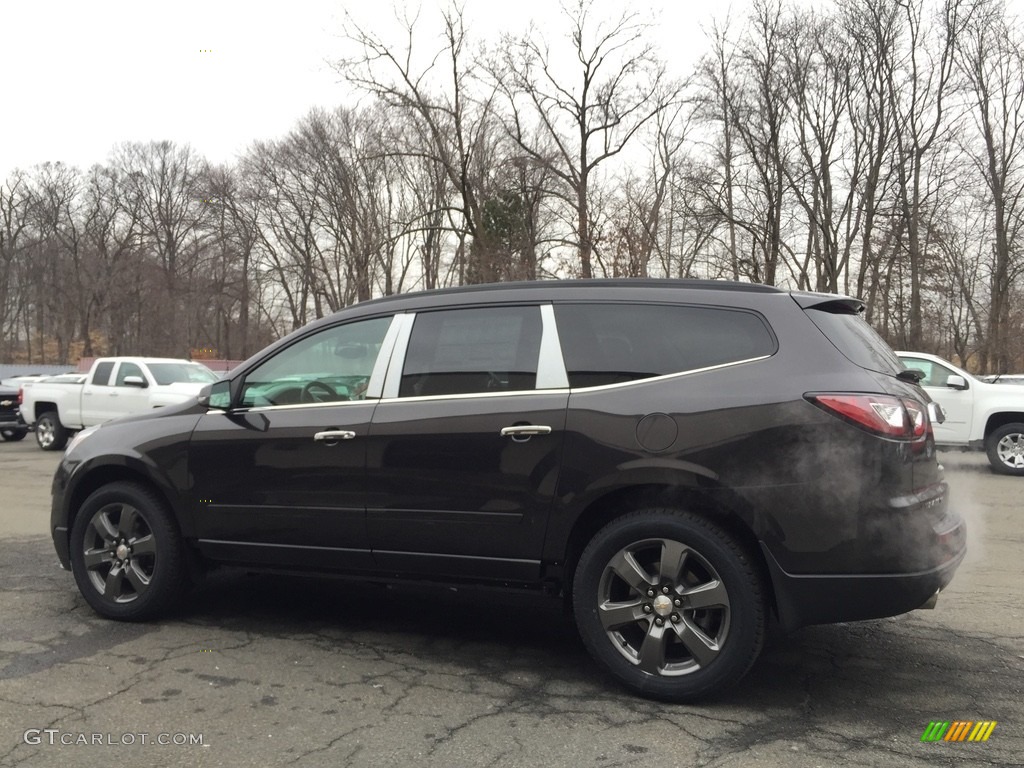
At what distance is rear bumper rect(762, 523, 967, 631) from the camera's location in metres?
3.58

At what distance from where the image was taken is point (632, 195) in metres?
29.0

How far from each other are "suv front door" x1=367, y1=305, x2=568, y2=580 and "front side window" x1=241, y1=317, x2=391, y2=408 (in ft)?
0.63

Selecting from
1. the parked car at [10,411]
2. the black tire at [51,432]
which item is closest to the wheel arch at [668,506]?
the black tire at [51,432]

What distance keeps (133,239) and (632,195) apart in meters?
40.4

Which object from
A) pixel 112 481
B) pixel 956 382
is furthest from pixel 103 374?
pixel 956 382

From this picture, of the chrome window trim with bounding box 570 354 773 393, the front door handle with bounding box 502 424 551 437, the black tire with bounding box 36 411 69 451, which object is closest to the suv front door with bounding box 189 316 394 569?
the front door handle with bounding box 502 424 551 437

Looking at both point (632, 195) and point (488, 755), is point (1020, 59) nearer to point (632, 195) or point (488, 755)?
point (632, 195)

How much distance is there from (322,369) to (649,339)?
1.72m

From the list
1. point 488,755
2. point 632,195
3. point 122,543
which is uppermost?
point 632,195

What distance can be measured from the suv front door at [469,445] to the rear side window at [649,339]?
0.11m

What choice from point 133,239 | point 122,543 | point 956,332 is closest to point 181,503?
point 122,543

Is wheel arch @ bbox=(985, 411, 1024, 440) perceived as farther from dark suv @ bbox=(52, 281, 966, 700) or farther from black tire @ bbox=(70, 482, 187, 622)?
black tire @ bbox=(70, 482, 187, 622)

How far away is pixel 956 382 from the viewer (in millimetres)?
13445

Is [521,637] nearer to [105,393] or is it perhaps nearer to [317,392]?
[317,392]
